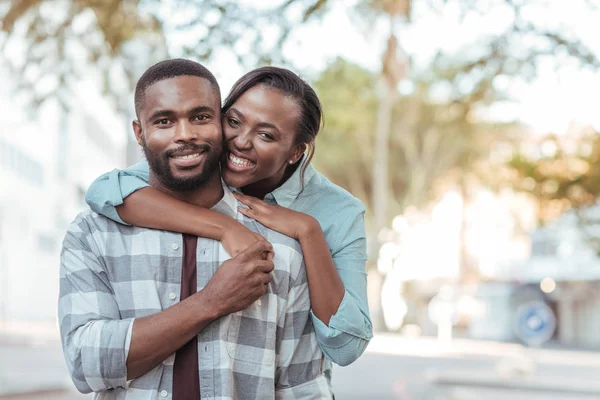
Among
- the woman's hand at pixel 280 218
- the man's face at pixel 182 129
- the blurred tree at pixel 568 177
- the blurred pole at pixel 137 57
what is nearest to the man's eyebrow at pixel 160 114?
the man's face at pixel 182 129

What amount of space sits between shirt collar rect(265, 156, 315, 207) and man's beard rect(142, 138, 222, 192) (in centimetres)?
29

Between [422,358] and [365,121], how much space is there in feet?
23.6

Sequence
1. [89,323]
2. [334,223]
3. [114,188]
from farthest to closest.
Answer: [334,223] → [114,188] → [89,323]

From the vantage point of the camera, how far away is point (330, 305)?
225 cm

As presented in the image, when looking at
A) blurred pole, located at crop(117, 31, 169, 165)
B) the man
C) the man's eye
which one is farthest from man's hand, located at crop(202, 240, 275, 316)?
blurred pole, located at crop(117, 31, 169, 165)

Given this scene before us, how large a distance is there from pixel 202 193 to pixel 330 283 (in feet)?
1.20

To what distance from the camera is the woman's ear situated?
8.05 ft

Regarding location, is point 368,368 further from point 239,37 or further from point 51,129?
point 51,129

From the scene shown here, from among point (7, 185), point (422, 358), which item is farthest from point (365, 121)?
point (7, 185)

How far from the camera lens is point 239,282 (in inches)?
82.3

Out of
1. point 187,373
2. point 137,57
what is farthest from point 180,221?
point 137,57

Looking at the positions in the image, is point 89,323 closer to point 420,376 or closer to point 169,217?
point 169,217

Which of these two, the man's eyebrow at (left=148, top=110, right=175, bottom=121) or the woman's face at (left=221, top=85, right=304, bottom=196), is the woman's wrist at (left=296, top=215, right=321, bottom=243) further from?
the man's eyebrow at (left=148, top=110, right=175, bottom=121)

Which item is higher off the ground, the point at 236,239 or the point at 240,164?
the point at 240,164
